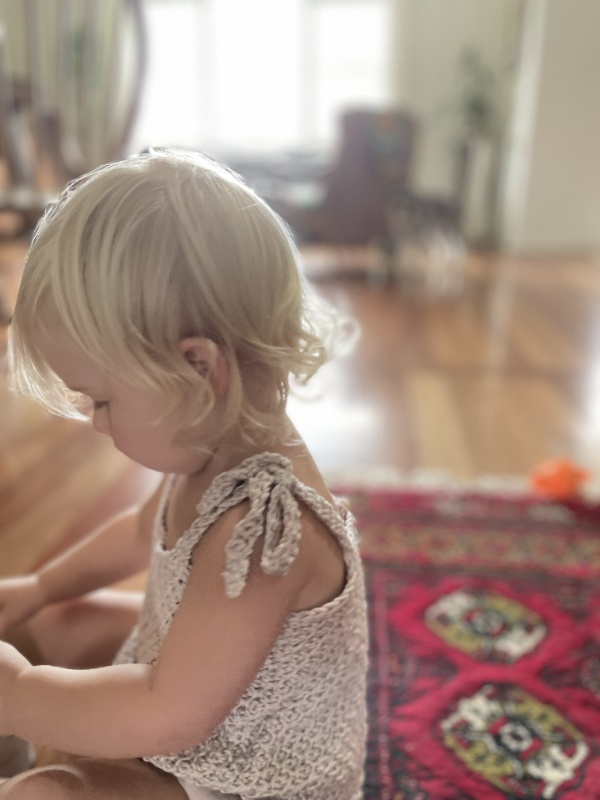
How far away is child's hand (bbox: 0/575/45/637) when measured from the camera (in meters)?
0.68

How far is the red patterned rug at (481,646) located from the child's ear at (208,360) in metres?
0.46

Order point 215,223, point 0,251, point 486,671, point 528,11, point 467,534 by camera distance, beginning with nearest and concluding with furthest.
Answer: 1. point 215,223
2. point 486,671
3. point 467,534
4. point 0,251
5. point 528,11

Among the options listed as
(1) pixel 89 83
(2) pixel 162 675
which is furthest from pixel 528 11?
(2) pixel 162 675

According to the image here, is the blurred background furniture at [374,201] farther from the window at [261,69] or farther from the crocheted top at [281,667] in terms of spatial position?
the crocheted top at [281,667]

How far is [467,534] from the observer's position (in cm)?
116

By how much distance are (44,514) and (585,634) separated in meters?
0.84

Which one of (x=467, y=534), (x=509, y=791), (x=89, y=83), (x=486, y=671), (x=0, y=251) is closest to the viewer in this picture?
(x=509, y=791)

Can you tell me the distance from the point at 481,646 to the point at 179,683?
1.84ft

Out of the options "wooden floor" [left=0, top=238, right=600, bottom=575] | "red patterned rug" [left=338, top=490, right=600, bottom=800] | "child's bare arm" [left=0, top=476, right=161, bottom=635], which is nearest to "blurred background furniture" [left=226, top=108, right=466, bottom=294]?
"wooden floor" [left=0, top=238, right=600, bottom=575]

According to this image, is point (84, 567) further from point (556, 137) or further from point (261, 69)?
point (261, 69)

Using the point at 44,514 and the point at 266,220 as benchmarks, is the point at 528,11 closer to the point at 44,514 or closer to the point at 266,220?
the point at 44,514

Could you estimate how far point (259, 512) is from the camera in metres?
0.46

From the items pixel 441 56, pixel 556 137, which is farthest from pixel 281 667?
pixel 441 56

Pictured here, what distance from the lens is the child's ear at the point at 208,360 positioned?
442 millimetres
